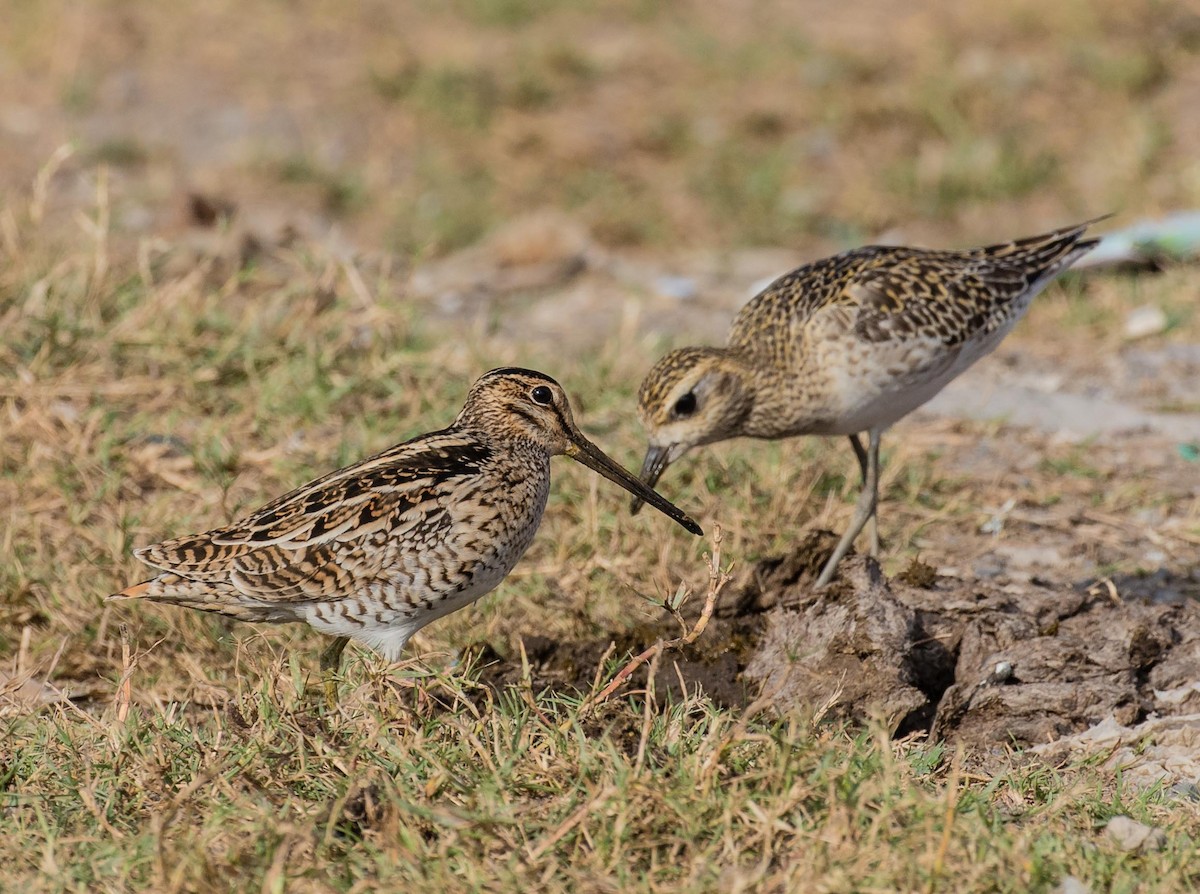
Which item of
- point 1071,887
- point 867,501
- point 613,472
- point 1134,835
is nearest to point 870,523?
point 867,501

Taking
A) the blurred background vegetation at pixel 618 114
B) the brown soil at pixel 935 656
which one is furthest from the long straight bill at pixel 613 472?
the blurred background vegetation at pixel 618 114

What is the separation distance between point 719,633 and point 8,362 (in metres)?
3.45

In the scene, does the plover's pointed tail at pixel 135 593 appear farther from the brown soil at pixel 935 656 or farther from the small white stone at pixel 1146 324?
the small white stone at pixel 1146 324

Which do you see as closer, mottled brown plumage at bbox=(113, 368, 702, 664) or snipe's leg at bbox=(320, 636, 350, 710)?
snipe's leg at bbox=(320, 636, 350, 710)

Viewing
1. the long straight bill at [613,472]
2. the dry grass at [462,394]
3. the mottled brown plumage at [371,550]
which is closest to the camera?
the dry grass at [462,394]

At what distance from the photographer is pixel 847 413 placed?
20.0ft

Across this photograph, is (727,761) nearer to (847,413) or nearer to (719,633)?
(719,633)

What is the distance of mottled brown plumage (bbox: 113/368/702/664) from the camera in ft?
15.7

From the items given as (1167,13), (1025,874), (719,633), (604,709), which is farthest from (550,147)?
(1025,874)

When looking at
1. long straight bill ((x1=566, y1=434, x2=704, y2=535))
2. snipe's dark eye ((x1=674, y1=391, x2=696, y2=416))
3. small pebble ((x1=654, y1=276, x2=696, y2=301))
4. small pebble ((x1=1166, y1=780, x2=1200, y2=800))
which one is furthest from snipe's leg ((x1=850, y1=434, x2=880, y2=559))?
small pebble ((x1=654, y1=276, x2=696, y2=301))

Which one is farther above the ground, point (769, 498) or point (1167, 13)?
point (1167, 13)

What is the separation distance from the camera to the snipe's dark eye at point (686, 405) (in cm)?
599

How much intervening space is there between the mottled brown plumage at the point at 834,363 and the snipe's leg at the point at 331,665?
1395mm

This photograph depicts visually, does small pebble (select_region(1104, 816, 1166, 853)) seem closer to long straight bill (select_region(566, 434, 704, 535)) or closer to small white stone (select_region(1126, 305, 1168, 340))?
long straight bill (select_region(566, 434, 704, 535))
